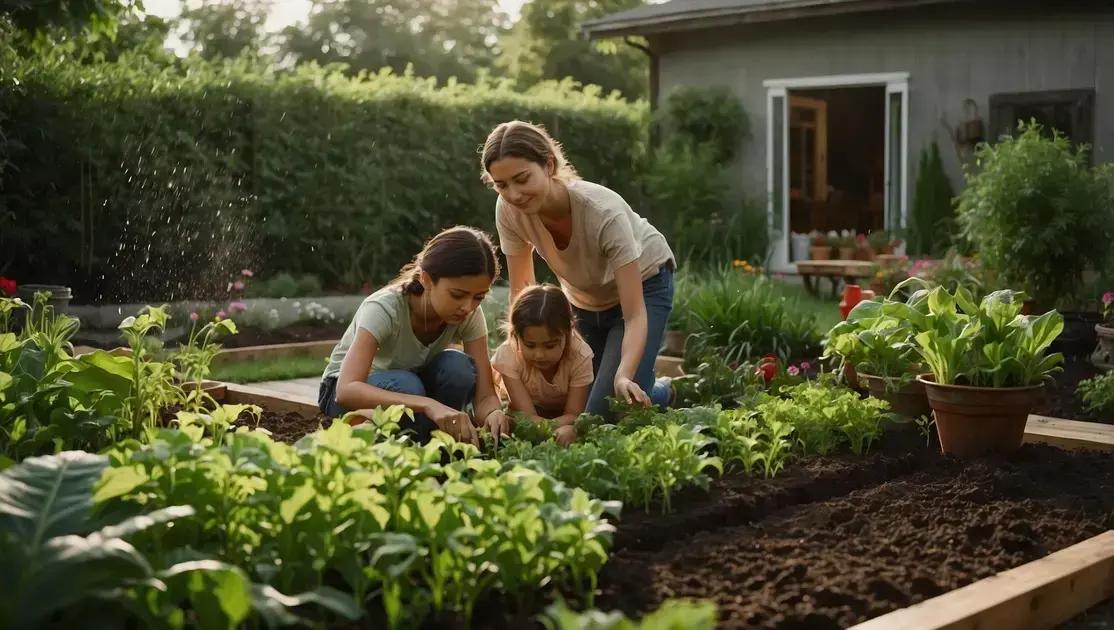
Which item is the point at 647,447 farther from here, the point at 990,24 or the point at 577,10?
the point at 577,10

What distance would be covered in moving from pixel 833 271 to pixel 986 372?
7.14 metres

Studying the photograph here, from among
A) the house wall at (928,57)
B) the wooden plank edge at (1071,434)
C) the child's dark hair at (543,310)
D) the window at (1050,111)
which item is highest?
the house wall at (928,57)

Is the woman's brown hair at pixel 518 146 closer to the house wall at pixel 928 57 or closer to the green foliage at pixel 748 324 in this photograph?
the green foliage at pixel 748 324

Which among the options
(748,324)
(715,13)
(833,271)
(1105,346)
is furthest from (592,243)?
(715,13)

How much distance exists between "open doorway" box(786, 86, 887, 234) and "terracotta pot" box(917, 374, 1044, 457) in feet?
34.6

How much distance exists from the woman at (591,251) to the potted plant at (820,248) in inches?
292

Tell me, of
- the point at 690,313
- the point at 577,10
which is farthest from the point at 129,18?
the point at 577,10

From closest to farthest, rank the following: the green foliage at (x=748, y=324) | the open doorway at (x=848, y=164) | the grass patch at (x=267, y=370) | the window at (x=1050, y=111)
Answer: the grass patch at (x=267, y=370), the green foliage at (x=748, y=324), the window at (x=1050, y=111), the open doorway at (x=848, y=164)

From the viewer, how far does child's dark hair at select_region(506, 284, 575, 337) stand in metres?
4.07

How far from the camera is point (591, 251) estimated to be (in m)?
4.30

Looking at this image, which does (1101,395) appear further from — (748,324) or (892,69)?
(892,69)

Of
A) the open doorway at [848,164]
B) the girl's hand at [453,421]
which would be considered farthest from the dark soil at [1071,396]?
the open doorway at [848,164]

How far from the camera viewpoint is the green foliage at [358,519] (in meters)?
2.12

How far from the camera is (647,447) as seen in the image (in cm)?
303
